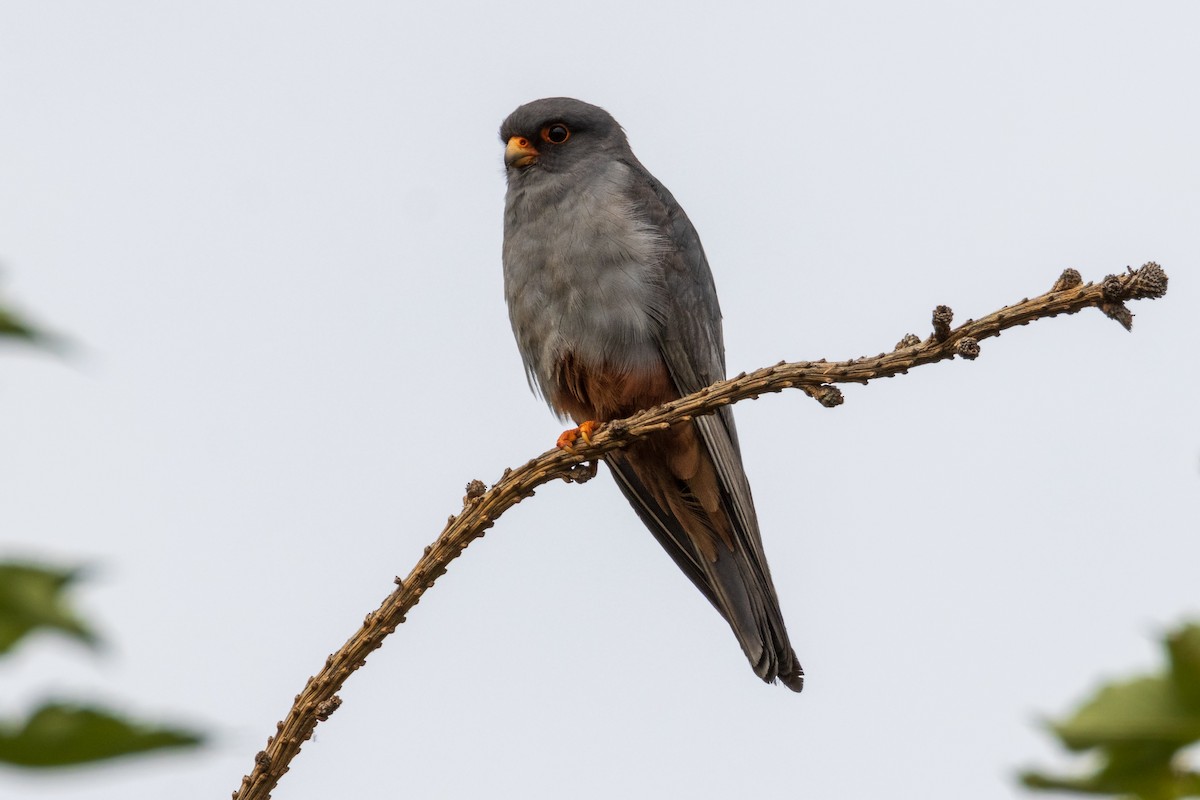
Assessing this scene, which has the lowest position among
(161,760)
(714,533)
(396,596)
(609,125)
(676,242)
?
Result: (161,760)

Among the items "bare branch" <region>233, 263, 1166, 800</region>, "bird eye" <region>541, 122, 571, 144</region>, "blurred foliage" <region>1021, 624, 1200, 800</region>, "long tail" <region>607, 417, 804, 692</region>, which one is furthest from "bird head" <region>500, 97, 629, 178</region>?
"blurred foliage" <region>1021, 624, 1200, 800</region>

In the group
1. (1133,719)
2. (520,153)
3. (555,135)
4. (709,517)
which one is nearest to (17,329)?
(1133,719)

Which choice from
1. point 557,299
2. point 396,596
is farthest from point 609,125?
point 396,596

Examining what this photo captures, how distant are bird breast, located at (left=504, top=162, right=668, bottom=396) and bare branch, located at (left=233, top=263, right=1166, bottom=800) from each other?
1883mm

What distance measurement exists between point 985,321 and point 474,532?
59.3 inches

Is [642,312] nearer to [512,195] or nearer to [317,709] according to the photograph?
[512,195]

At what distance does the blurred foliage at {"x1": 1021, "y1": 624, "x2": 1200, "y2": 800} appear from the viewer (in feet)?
2.68

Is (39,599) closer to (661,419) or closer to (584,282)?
(661,419)

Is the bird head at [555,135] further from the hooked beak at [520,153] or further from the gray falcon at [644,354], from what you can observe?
the gray falcon at [644,354]

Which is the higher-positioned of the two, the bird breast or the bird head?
the bird head

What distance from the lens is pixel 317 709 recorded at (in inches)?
108

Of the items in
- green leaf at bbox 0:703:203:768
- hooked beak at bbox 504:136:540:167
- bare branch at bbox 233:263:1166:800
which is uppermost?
hooked beak at bbox 504:136:540:167

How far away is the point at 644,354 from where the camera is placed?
21.1 feet

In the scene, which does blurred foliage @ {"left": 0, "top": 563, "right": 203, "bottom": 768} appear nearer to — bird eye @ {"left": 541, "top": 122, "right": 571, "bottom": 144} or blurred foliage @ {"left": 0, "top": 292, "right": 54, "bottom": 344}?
blurred foliage @ {"left": 0, "top": 292, "right": 54, "bottom": 344}
